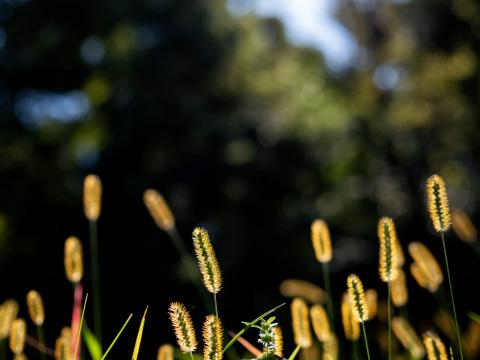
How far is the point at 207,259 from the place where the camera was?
1046mm

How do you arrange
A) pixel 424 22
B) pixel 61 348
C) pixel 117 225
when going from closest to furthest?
pixel 61 348 < pixel 117 225 < pixel 424 22

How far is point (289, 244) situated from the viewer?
1470 cm

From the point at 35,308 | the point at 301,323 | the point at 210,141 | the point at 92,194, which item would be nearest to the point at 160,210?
the point at 92,194

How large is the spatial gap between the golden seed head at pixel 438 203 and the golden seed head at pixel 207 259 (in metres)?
0.40

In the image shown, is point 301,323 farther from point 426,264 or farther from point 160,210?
point 160,210

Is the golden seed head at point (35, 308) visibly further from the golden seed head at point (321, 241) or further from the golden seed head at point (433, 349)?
the golden seed head at point (433, 349)

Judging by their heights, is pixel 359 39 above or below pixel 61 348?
above

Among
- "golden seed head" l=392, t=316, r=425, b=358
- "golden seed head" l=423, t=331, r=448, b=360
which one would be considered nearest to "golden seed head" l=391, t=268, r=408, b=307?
"golden seed head" l=392, t=316, r=425, b=358

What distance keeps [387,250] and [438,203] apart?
0.13 meters

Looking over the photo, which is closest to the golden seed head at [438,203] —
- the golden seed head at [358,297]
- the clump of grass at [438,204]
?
the clump of grass at [438,204]

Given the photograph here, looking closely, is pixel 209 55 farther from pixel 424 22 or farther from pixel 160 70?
pixel 424 22

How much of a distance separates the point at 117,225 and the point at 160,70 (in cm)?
396

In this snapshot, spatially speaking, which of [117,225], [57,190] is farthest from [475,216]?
[57,190]

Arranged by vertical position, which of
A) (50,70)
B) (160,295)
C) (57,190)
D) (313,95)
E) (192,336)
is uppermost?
(313,95)
